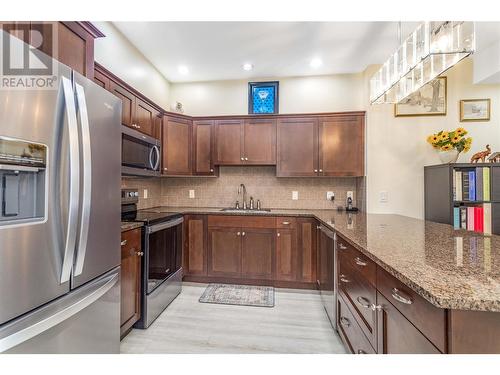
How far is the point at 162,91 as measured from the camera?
11.6ft

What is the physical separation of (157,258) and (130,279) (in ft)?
1.30

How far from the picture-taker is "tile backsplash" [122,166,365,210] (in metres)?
3.54

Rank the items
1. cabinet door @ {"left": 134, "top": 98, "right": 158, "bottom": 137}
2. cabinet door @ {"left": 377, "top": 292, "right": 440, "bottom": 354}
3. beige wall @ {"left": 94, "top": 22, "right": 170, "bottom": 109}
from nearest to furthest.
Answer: cabinet door @ {"left": 377, "top": 292, "right": 440, "bottom": 354}
beige wall @ {"left": 94, "top": 22, "right": 170, "bottom": 109}
cabinet door @ {"left": 134, "top": 98, "right": 158, "bottom": 137}

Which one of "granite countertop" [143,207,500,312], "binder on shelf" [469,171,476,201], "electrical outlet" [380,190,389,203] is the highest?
"binder on shelf" [469,171,476,201]

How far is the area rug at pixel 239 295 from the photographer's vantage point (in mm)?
2717

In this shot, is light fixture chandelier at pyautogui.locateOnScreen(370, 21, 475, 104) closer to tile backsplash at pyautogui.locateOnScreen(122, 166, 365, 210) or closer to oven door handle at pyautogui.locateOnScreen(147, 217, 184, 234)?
tile backsplash at pyautogui.locateOnScreen(122, 166, 365, 210)

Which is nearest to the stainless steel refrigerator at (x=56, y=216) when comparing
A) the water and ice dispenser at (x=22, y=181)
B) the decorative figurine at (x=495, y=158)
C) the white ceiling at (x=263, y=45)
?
the water and ice dispenser at (x=22, y=181)

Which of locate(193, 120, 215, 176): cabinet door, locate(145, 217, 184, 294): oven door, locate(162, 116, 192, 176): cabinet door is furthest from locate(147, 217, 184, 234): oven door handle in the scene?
locate(193, 120, 215, 176): cabinet door

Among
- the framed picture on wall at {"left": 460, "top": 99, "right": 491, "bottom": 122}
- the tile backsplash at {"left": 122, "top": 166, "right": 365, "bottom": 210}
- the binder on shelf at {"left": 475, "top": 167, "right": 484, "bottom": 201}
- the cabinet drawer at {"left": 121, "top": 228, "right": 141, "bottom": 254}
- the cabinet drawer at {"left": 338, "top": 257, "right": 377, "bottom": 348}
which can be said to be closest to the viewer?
the cabinet drawer at {"left": 338, "top": 257, "right": 377, "bottom": 348}

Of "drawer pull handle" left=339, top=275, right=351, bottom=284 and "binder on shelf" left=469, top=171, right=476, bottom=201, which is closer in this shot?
"drawer pull handle" left=339, top=275, right=351, bottom=284

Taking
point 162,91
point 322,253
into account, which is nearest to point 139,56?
point 162,91

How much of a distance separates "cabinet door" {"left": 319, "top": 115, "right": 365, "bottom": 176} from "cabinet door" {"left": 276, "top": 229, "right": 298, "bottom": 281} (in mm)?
925

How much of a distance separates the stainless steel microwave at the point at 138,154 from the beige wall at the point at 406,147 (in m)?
2.56

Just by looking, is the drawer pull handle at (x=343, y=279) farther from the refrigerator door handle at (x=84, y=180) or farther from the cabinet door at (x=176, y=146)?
the cabinet door at (x=176, y=146)
